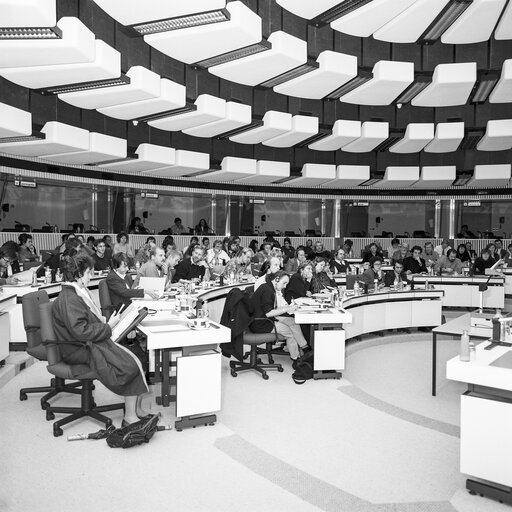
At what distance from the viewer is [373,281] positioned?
28.5ft

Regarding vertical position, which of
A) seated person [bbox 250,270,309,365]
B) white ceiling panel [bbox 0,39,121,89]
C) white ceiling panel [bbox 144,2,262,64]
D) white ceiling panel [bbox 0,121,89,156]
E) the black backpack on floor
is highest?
white ceiling panel [bbox 144,2,262,64]

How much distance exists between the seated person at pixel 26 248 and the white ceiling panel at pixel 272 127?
543 centimetres

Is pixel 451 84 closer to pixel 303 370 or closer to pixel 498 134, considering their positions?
pixel 498 134

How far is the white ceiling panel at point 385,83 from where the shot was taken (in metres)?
10.1

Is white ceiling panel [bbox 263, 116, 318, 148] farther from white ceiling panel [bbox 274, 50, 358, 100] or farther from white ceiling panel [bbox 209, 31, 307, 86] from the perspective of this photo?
white ceiling panel [bbox 209, 31, 307, 86]

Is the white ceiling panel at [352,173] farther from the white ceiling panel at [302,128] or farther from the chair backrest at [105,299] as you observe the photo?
the chair backrest at [105,299]

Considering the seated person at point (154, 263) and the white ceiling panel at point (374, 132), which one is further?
the white ceiling panel at point (374, 132)

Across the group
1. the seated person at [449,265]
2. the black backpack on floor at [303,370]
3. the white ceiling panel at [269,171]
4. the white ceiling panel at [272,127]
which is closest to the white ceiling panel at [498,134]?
the seated person at [449,265]

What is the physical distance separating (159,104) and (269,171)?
16.3 feet

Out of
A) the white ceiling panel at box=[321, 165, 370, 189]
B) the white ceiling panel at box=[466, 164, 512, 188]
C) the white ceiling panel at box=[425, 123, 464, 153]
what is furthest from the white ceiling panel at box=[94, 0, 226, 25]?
the white ceiling panel at box=[466, 164, 512, 188]

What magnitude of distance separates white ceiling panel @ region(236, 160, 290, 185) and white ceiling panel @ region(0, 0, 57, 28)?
8.47 m

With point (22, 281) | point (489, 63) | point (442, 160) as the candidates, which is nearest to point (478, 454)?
point (22, 281)

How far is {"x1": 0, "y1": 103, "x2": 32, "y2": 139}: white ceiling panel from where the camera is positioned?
8.20m

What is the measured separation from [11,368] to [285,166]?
9.94 m
